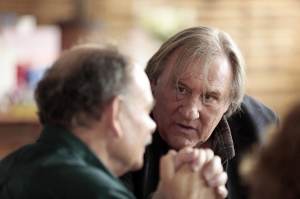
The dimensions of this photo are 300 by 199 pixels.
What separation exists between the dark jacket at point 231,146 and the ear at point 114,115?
51 cm

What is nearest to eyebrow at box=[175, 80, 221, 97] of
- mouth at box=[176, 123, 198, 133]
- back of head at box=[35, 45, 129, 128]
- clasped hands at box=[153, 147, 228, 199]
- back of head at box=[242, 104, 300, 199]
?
mouth at box=[176, 123, 198, 133]

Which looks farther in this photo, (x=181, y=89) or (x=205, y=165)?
(x=181, y=89)

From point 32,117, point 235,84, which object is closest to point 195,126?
point 235,84

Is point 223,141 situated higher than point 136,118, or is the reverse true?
point 136,118

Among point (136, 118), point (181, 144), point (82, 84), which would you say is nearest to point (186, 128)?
point (181, 144)

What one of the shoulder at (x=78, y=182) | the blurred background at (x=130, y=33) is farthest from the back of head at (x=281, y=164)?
the blurred background at (x=130, y=33)

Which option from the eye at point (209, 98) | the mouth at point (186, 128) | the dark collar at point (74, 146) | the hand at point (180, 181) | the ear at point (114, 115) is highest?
the ear at point (114, 115)

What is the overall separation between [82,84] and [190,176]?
338 millimetres

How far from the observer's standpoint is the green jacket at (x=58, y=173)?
133cm

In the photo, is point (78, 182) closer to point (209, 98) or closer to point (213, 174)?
point (213, 174)

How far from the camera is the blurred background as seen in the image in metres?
4.68

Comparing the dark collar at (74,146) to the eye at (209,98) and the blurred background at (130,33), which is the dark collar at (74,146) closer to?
the eye at (209,98)

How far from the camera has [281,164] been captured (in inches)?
44.0

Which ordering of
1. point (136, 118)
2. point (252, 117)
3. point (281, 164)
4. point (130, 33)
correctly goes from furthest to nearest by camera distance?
point (130, 33)
point (252, 117)
point (136, 118)
point (281, 164)
